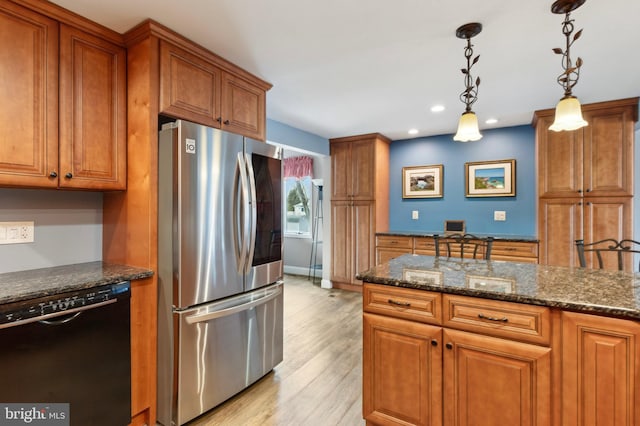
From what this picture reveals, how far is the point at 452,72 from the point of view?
2.49m

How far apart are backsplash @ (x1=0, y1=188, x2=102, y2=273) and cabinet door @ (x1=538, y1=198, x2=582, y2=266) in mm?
4289

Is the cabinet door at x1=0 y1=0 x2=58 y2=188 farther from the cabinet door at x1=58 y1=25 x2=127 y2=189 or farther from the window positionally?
the window

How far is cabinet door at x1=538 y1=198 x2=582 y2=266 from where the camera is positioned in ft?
11.3

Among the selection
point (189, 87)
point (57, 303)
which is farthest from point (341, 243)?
point (57, 303)

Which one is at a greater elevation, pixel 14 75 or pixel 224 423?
pixel 14 75

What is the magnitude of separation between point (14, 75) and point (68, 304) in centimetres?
115

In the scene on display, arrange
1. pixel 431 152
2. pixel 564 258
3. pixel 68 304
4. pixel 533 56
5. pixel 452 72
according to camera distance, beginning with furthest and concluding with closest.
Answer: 1. pixel 431 152
2. pixel 564 258
3. pixel 452 72
4. pixel 533 56
5. pixel 68 304

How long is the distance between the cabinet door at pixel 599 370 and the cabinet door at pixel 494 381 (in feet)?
0.26

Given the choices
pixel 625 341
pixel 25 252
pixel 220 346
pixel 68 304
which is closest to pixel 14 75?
pixel 25 252

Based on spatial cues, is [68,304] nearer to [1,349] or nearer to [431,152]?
[1,349]

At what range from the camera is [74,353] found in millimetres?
1514

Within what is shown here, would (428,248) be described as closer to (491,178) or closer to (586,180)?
(491,178)

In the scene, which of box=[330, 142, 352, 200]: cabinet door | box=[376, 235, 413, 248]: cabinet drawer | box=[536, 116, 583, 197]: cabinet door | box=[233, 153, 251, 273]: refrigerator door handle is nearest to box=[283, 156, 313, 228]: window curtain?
box=[330, 142, 352, 200]: cabinet door

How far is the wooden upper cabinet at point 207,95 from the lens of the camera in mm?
1904
